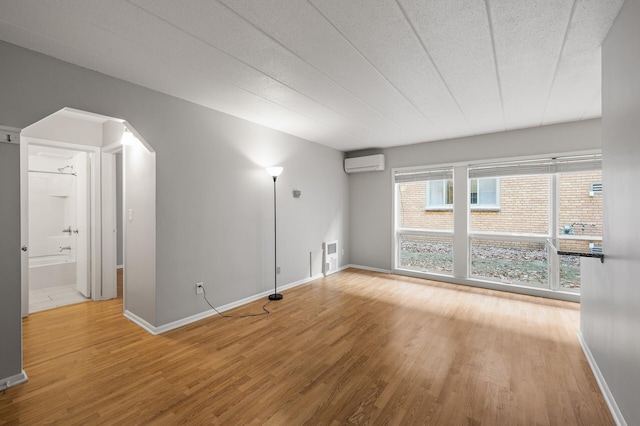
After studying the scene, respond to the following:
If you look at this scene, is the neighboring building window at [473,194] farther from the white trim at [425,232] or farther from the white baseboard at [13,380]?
the white baseboard at [13,380]

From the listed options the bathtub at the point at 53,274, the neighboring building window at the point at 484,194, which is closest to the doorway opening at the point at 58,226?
the bathtub at the point at 53,274

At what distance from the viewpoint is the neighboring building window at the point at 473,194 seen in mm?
4641

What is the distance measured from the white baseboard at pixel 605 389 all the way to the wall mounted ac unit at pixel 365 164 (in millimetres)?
3856

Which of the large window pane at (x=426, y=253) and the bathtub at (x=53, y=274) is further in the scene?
the large window pane at (x=426, y=253)

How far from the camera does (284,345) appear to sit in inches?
107

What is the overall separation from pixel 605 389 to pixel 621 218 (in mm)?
1246

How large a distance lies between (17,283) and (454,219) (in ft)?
17.9

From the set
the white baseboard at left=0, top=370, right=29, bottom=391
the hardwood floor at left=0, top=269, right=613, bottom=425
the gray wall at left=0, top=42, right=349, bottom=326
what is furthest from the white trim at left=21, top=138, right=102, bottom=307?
the white baseboard at left=0, top=370, right=29, bottom=391

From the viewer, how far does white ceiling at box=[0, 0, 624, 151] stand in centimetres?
168

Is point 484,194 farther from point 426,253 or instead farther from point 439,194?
point 426,253

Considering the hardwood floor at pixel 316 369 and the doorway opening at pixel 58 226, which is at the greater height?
the doorway opening at pixel 58 226

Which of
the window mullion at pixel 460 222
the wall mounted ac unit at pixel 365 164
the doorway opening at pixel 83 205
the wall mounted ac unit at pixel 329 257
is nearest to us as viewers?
the doorway opening at pixel 83 205

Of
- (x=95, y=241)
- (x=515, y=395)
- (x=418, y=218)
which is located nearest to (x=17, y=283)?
(x=95, y=241)

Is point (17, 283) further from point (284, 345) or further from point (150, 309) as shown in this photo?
point (284, 345)
